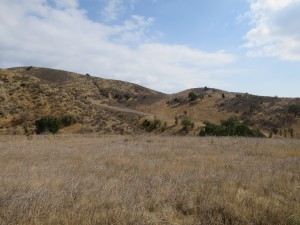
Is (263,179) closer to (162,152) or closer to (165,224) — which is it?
(165,224)

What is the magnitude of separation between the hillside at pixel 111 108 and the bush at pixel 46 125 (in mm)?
1098

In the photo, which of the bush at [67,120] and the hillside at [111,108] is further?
the hillside at [111,108]

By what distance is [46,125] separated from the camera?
3528 cm

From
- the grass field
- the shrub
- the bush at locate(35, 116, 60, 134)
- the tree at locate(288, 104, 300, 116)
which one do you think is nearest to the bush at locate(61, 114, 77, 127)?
the bush at locate(35, 116, 60, 134)

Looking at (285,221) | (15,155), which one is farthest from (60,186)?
(15,155)

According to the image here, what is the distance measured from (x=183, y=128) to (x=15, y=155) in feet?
111

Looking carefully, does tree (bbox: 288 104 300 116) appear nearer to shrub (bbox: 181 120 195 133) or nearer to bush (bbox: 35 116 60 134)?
shrub (bbox: 181 120 195 133)

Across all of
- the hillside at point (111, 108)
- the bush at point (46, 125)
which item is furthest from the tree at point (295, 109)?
the bush at point (46, 125)

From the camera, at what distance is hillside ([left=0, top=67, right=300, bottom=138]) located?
39.7m

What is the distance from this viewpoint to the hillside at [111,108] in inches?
1564

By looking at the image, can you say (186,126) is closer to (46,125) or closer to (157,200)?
(46,125)

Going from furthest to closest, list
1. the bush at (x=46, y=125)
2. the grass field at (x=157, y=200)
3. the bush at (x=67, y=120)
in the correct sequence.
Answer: the bush at (x=67, y=120) → the bush at (x=46, y=125) → the grass field at (x=157, y=200)

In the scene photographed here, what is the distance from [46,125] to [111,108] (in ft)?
91.1

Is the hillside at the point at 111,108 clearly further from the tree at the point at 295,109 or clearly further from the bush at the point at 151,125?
the tree at the point at 295,109
